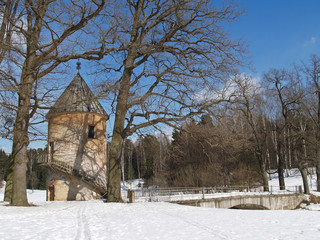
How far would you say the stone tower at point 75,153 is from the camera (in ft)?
65.6

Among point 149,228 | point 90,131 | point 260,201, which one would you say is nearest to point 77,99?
point 90,131

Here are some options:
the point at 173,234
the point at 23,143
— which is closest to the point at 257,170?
the point at 23,143

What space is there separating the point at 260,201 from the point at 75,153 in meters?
13.6

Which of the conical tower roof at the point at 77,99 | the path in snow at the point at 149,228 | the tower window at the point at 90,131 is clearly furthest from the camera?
the tower window at the point at 90,131

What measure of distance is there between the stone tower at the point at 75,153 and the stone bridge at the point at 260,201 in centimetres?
704

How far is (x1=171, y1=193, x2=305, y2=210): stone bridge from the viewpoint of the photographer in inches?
762

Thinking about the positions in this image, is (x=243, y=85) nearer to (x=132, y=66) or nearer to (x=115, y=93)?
(x=132, y=66)

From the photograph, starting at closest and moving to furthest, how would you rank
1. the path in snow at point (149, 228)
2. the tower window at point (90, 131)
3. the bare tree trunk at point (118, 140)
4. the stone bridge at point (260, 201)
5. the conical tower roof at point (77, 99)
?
the path in snow at point (149, 228)
the bare tree trunk at point (118, 140)
the stone bridge at point (260, 201)
the conical tower roof at point (77, 99)
the tower window at point (90, 131)

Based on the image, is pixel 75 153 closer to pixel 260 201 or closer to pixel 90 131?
pixel 90 131

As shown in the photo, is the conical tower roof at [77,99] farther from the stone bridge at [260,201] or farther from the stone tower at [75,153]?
the stone bridge at [260,201]

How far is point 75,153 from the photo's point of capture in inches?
806

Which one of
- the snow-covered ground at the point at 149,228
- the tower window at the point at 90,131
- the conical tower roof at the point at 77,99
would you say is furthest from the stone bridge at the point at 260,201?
the snow-covered ground at the point at 149,228

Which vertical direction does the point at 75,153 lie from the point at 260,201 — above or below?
above

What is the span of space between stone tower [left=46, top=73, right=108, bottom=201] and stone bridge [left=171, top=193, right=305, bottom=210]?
7.04m
